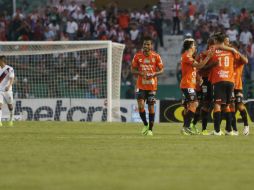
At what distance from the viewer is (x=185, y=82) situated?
813 inches

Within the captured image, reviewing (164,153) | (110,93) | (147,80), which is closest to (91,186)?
(164,153)

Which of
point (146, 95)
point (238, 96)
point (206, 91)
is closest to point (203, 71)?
point (206, 91)

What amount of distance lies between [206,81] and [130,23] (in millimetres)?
17476

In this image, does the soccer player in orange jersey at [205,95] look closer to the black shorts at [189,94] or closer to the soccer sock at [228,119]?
the black shorts at [189,94]

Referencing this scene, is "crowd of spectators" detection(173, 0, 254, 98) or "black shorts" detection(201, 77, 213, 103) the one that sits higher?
"crowd of spectators" detection(173, 0, 254, 98)

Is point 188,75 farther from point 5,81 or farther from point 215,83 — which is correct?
point 5,81

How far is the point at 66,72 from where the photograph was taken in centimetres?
3203

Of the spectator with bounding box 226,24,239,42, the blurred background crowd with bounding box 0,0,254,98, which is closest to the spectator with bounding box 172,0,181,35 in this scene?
the blurred background crowd with bounding box 0,0,254,98

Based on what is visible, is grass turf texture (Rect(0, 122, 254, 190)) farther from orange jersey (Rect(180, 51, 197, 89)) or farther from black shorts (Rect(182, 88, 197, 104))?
orange jersey (Rect(180, 51, 197, 89))

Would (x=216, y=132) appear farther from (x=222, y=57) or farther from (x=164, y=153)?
(x=164, y=153)

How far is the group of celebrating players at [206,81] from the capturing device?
19094 millimetres

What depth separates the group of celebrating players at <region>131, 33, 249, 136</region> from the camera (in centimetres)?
1909

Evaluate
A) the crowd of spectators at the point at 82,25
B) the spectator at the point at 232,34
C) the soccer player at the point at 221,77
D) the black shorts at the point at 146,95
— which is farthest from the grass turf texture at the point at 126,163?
the crowd of spectators at the point at 82,25

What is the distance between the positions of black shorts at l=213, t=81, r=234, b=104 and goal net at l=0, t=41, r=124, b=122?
39.4 ft
